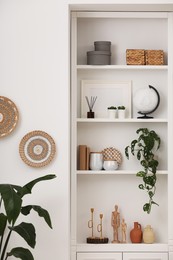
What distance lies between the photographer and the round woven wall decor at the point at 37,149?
4.27 metres

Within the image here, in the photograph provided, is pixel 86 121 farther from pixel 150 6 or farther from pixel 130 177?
pixel 150 6

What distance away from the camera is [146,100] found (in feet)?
15.0

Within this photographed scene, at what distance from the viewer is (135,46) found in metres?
4.81

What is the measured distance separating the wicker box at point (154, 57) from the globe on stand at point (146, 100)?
22 cm

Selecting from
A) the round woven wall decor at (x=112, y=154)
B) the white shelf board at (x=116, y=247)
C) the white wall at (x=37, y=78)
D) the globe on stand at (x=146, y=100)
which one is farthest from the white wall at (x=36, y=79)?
the globe on stand at (x=146, y=100)

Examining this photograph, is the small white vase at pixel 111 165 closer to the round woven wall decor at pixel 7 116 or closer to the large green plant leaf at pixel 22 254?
the round woven wall decor at pixel 7 116

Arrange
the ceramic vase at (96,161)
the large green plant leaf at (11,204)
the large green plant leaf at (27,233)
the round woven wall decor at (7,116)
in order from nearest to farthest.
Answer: the large green plant leaf at (11,204) → the large green plant leaf at (27,233) → the round woven wall decor at (7,116) → the ceramic vase at (96,161)

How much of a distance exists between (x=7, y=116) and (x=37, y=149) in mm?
332

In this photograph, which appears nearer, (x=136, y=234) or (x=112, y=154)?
(x=136, y=234)

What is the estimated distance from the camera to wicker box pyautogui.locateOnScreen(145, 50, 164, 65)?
4.67 metres

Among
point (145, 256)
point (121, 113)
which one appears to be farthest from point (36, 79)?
point (145, 256)

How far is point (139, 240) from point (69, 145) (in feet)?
3.25

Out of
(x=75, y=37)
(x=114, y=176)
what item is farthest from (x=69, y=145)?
(x=75, y=37)

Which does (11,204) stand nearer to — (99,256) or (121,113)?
(99,256)
